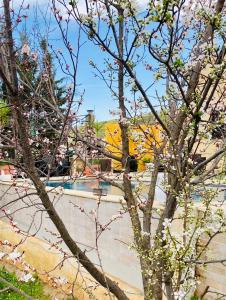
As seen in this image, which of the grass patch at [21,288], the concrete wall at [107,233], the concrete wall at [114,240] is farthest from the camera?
the grass patch at [21,288]

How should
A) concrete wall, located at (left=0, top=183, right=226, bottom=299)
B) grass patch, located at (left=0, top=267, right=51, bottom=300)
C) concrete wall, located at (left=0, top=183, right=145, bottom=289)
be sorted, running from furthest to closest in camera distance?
1. grass patch, located at (left=0, top=267, right=51, bottom=300)
2. concrete wall, located at (left=0, top=183, right=145, bottom=289)
3. concrete wall, located at (left=0, top=183, right=226, bottom=299)

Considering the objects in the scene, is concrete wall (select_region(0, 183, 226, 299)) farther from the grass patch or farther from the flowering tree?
the flowering tree

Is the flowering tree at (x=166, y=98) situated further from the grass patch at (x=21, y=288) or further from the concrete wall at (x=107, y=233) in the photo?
the grass patch at (x=21, y=288)

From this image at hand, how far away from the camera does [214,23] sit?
293cm

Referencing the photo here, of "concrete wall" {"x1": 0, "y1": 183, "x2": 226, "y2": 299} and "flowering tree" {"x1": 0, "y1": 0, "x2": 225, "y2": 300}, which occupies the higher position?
"flowering tree" {"x1": 0, "y1": 0, "x2": 225, "y2": 300}

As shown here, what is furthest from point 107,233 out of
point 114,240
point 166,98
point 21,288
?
point 166,98

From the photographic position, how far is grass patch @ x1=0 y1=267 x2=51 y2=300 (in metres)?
8.20

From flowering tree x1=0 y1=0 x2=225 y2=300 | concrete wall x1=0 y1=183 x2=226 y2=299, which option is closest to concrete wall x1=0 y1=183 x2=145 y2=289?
concrete wall x1=0 y1=183 x2=226 y2=299

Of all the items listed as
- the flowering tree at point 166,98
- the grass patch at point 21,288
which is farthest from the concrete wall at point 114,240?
the flowering tree at point 166,98

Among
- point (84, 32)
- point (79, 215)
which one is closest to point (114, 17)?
point (84, 32)

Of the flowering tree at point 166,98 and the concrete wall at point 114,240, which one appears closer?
the flowering tree at point 166,98

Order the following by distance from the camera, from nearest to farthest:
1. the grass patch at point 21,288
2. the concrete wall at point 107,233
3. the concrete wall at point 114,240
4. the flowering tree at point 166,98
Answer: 1. the flowering tree at point 166,98
2. the concrete wall at point 114,240
3. the concrete wall at point 107,233
4. the grass patch at point 21,288

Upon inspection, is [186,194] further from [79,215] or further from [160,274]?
[79,215]

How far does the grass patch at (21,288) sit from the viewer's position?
26.9 ft
